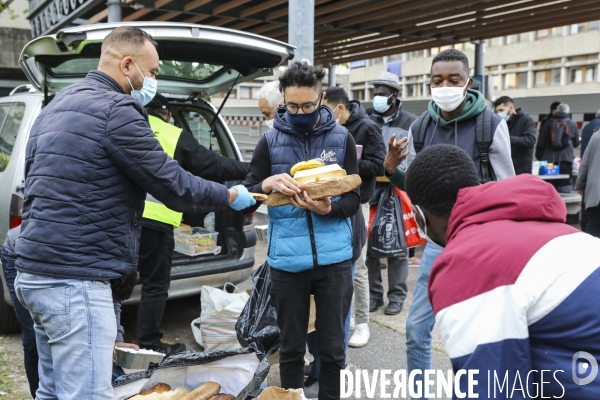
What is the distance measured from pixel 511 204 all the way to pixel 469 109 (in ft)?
5.48

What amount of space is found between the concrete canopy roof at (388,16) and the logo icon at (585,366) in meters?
7.14

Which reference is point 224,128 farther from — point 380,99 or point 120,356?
point 120,356

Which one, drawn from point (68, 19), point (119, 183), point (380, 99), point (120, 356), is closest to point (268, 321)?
point (120, 356)

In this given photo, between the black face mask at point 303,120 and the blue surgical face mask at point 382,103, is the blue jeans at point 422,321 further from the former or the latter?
the blue surgical face mask at point 382,103

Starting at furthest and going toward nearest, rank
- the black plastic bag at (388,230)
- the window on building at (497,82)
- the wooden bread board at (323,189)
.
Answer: the window on building at (497,82) → the black plastic bag at (388,230) → the wooden bread board at (323,189)

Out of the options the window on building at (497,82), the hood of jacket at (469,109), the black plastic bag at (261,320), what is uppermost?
the window on building at (497,82)

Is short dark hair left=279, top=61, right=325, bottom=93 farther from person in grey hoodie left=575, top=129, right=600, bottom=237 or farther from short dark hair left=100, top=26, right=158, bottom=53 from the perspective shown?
person in grey hoodie left=575, top=129, right=600, bottom=237

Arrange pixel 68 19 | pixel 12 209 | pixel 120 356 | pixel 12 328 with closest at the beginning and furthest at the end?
pixel 120 356, pixel 12 209, pixel 12 328, pixel 68 19

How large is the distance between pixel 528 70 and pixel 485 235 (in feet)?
129

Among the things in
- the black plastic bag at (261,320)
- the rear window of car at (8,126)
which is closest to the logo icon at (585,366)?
the black plastic bag at (261,320)

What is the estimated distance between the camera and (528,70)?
37.3m

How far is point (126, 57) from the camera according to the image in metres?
2.50

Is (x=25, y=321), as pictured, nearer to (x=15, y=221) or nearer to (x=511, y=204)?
(x=15, y=221)

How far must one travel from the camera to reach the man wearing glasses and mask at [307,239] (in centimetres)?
295
